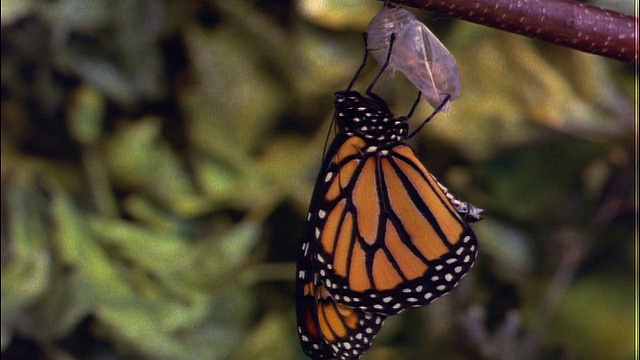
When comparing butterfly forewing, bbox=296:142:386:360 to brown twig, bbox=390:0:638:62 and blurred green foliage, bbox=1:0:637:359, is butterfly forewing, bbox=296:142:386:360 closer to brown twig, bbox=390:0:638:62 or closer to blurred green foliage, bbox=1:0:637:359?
brown twig, bbox=390:0:638:62

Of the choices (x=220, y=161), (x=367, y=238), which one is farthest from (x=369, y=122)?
(x=220, y=161)

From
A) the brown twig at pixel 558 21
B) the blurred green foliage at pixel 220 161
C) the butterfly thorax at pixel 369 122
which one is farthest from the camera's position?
the blurred green foliage at pixel 220 161

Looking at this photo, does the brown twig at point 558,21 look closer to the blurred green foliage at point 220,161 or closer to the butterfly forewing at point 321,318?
the butterfly forewing at point 321,318

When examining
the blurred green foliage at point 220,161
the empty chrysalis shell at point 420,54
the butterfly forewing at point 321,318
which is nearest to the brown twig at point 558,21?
the empty chrysalis shell at point 420,54

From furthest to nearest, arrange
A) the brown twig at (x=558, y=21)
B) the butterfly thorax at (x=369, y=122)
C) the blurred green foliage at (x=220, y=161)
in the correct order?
the blurred green foliage at (x=220, y=161), the butterfly thorax at (x=369, y=122), the brown twig at (x=558, y=21)

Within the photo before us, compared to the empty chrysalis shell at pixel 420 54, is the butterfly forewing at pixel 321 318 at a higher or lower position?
lower

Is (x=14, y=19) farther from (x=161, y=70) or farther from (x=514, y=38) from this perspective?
(x=514, y=38)

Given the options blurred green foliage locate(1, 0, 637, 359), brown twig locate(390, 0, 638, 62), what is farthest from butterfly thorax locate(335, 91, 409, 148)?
blurred green foliage locate(1, 0, 637, 359)
